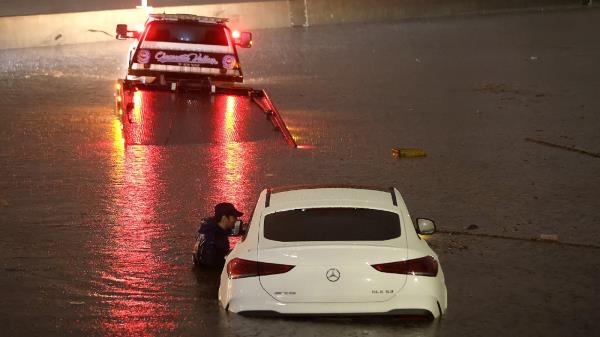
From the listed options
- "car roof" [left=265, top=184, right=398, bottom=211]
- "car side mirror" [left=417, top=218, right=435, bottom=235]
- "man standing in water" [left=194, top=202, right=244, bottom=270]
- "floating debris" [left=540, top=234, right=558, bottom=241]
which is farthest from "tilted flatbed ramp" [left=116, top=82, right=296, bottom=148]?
"car side mirror" [left=417, top=218, right=435, bottom=235]

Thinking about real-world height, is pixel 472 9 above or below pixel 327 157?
below

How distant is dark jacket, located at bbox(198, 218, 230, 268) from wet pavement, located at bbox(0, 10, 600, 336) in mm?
287

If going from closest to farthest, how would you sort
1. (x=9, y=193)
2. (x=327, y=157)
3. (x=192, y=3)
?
(x=9, y=193) → (x=327, y=157) → (x=192, y=3)

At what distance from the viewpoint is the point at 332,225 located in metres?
9.26

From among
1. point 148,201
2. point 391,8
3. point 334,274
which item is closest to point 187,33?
point 148,201

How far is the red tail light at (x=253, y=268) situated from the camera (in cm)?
884

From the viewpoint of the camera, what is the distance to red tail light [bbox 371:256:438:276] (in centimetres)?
883

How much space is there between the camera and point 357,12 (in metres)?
51.4

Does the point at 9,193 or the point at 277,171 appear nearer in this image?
the point at 9,193

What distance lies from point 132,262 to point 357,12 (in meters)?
40.6

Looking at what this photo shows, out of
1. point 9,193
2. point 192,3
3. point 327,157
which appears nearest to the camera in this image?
point 9,193

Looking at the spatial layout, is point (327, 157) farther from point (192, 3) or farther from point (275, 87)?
point (192, 3)

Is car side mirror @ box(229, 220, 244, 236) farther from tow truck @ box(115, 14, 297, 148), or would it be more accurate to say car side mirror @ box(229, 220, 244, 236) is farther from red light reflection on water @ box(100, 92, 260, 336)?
tow truck @ box(115, 14, 297, 148)

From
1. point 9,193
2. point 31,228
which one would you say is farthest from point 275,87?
point 31,228
